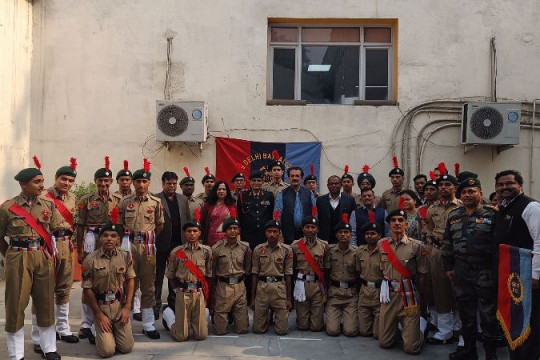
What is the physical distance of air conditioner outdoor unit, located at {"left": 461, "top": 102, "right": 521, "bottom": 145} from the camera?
30.1 ft

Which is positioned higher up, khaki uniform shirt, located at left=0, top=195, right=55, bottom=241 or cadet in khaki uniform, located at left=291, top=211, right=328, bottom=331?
khaki uniform shirt, located at left=0, top=195, right=55, bottom=241

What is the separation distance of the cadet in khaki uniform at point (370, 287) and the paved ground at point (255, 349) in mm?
175

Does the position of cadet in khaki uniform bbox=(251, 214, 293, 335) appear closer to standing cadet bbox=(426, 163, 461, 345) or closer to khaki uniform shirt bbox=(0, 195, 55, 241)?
standing cadet bbox=(426, 163, 461, 345)

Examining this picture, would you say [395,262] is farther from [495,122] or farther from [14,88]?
[14,88]

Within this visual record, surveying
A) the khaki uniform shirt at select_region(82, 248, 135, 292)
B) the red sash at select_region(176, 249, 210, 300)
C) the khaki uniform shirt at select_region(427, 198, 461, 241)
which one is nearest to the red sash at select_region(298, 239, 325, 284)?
the red sash at select_region(176, 249, 210, 300)

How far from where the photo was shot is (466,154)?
31.8ft

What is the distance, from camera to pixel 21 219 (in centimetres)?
509

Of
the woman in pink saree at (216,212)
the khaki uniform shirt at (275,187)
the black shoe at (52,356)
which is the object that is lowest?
the black shoe at (52,356)

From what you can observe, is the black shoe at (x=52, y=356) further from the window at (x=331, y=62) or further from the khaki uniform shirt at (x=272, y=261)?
the window at (x=331, y=62)

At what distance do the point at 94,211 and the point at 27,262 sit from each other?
1443mm

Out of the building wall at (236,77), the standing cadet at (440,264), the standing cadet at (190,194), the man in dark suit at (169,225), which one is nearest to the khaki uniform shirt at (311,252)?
the standing cadet at (440,264)

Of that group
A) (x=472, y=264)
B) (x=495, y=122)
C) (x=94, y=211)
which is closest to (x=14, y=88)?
(x=94, y=211)

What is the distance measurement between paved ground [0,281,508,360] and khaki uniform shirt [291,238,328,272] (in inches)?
30.9

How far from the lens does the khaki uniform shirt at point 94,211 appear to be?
253 inches
